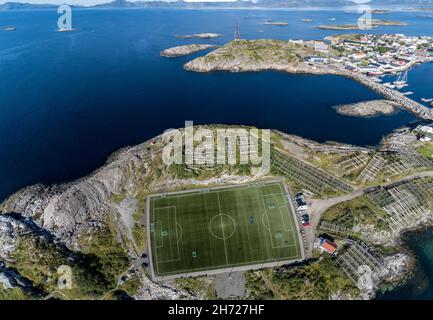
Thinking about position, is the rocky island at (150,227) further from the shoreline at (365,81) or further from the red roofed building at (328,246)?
the shoreline at (365,81)

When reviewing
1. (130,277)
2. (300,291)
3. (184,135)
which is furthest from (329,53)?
(130,277)

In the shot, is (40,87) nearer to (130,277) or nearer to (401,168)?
(130,277)

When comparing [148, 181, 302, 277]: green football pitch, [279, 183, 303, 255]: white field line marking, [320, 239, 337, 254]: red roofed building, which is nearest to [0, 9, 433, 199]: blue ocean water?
Answer: [148, 181, 302, 277]: green football pitch

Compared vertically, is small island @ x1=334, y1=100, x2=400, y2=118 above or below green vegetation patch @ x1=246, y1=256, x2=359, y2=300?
above

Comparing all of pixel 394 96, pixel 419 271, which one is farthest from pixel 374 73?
pixel 419 271

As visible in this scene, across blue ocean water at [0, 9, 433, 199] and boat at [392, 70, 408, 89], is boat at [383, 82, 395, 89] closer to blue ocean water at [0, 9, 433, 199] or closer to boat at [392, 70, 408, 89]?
boat at [392, 70, 408, 89]
